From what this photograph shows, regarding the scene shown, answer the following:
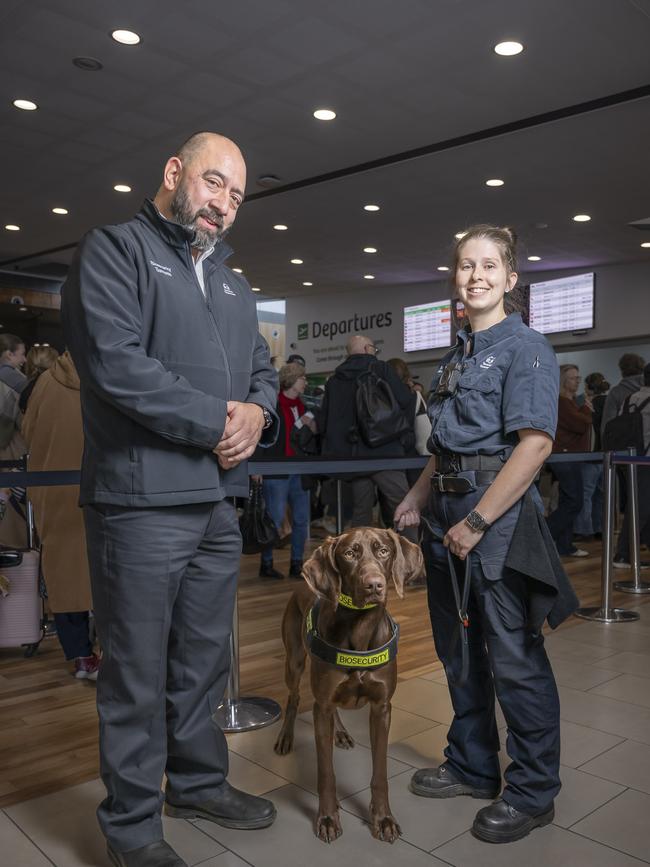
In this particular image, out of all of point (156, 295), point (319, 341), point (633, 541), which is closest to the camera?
point (156, 295)

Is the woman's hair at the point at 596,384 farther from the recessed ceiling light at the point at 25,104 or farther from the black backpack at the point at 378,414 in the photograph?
the recessed ceiling light at the point at 25,104

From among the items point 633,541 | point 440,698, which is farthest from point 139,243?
point 633,541

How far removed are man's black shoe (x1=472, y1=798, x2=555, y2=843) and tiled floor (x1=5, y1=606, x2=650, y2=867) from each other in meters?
0.02

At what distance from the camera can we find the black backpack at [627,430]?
582 centimetres

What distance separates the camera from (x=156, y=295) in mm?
1780

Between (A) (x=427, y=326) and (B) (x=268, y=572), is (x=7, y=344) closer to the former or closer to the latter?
(B) (x=268, y=572)

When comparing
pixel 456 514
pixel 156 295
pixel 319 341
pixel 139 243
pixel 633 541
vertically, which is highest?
pixel 319 341

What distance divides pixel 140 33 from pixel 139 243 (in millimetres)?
3722

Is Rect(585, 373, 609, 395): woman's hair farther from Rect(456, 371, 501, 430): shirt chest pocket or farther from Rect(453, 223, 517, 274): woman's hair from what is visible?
Rect(456, 371, 501, 430): shirt chest pocket

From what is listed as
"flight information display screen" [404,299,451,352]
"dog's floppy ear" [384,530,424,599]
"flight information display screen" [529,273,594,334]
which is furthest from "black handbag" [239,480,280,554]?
"flight information display screen" [404,299,451,352]

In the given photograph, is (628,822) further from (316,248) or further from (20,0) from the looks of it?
(316,248)

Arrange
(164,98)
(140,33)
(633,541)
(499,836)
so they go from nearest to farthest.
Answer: (499,836) < (140,33) < (633,541) < (164,98)

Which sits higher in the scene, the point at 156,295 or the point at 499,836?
the point at 156,295

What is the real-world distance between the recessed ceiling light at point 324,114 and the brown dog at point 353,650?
4.80 metres
